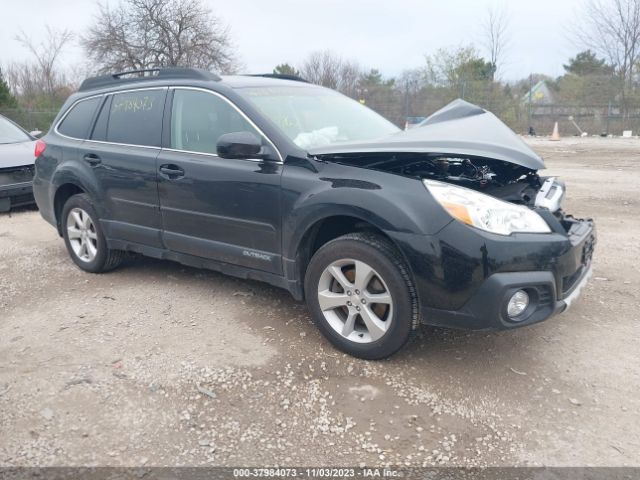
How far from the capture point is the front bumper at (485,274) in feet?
9.31

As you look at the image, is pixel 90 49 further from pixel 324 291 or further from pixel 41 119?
pixel 324 291

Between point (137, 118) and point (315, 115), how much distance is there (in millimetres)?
1518

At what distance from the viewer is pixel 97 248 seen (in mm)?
4922

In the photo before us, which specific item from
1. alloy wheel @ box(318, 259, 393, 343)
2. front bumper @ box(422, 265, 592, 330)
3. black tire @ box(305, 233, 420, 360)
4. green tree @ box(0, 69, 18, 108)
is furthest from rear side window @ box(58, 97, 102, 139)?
green tree @ box(0, 69, 18, 108)

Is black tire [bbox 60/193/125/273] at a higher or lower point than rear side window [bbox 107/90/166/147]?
lower

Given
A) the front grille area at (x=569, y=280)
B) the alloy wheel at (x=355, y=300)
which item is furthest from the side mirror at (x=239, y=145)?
the front grille area at (x=569, y=280)

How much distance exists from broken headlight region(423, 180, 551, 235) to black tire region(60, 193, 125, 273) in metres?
3.13

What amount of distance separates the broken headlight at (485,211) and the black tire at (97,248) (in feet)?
10.3

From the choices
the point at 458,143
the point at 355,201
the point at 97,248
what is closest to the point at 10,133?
the point at 97,248

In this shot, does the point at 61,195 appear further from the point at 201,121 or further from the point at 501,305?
the point at 501,305

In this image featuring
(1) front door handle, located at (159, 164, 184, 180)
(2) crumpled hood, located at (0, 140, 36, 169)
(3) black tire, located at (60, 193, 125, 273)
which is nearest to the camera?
(1) front door handle, located at (159, 164, 184, 180)

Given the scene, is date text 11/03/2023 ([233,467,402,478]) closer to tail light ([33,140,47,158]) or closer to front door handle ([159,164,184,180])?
front door handle ([159,164,184,180])

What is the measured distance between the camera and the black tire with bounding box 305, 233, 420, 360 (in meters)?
3.04

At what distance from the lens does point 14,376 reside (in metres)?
3.21
